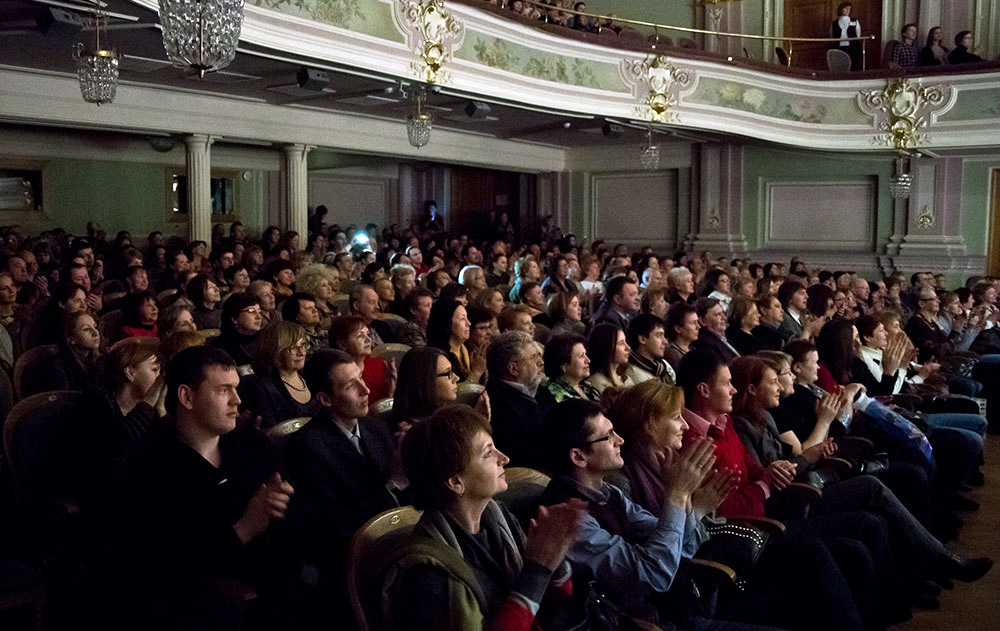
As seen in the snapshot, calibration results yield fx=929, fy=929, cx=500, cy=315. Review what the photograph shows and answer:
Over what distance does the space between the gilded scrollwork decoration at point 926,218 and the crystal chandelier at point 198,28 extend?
34.7ft

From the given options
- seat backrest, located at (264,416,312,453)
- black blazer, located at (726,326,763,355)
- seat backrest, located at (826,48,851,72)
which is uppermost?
seat backrest, located at (826,48,851,72)

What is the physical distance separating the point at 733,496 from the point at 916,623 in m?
0.98

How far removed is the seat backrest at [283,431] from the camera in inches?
115

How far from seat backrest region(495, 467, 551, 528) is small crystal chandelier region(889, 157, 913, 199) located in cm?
1078

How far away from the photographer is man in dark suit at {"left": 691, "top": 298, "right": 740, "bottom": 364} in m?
5.03

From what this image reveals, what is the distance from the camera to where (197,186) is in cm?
920

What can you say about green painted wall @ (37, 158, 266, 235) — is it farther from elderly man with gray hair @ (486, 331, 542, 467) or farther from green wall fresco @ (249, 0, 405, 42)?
elderly man with gray hair @ (486, 331, 542, 467)

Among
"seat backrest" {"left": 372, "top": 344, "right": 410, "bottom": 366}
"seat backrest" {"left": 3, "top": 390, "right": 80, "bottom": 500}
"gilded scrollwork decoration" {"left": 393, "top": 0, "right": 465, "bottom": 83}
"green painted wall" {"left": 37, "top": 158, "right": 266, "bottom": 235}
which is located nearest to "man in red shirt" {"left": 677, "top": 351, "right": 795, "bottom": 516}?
"seat backrest" {"left": 372, "top": 344, "right": 410, "bottom": 366}

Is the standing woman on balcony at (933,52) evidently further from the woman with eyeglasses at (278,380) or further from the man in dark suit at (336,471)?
the man in dark suit at (336,471)

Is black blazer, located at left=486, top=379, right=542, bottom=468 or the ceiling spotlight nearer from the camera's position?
black blazer, located at left=486, top=379, right=542, bottom=468

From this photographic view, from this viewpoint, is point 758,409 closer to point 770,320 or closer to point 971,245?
point 770,320

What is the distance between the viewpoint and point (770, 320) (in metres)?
5.79

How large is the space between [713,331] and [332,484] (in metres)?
2.99

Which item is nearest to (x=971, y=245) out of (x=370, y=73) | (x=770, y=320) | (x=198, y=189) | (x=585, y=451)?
(x=770, y=320)
